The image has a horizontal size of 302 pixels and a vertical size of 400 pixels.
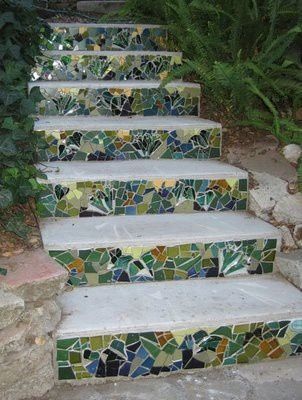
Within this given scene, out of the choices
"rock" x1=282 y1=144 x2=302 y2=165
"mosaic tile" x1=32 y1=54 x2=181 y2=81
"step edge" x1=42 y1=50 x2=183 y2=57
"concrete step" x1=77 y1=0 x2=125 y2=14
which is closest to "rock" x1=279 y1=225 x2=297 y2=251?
"rock" x1=282 y1=144 x2=302 y2=165

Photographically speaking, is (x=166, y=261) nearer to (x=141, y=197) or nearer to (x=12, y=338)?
(x=141, y=197)

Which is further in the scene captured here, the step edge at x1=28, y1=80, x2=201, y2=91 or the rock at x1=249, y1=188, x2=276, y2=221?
the step edge at x1=28, y1=80, x2=201, y2=91

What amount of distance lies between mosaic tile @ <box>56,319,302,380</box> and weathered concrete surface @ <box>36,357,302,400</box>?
0.05 m

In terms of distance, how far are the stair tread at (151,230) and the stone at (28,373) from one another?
1.68 feet

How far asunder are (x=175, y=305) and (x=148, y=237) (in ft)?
1.24

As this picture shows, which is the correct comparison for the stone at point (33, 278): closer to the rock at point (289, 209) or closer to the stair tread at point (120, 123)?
the stair tread at point (120, 123)

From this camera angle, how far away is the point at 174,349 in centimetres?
220

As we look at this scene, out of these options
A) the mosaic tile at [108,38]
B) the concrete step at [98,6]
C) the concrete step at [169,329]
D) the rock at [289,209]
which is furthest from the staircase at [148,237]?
the concrete step at [98,6]

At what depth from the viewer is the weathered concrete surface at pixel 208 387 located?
6.74 ft

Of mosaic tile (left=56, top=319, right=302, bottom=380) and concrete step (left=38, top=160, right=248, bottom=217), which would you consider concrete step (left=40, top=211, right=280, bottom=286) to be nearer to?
concrete step (left=38, top=160, right=248, bottom=217)

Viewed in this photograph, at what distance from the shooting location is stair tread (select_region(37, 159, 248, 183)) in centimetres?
279

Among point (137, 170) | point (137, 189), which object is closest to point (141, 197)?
point (137, 189)

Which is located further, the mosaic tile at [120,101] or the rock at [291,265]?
the mosaic tile at [120,101]

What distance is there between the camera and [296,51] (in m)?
3.27
